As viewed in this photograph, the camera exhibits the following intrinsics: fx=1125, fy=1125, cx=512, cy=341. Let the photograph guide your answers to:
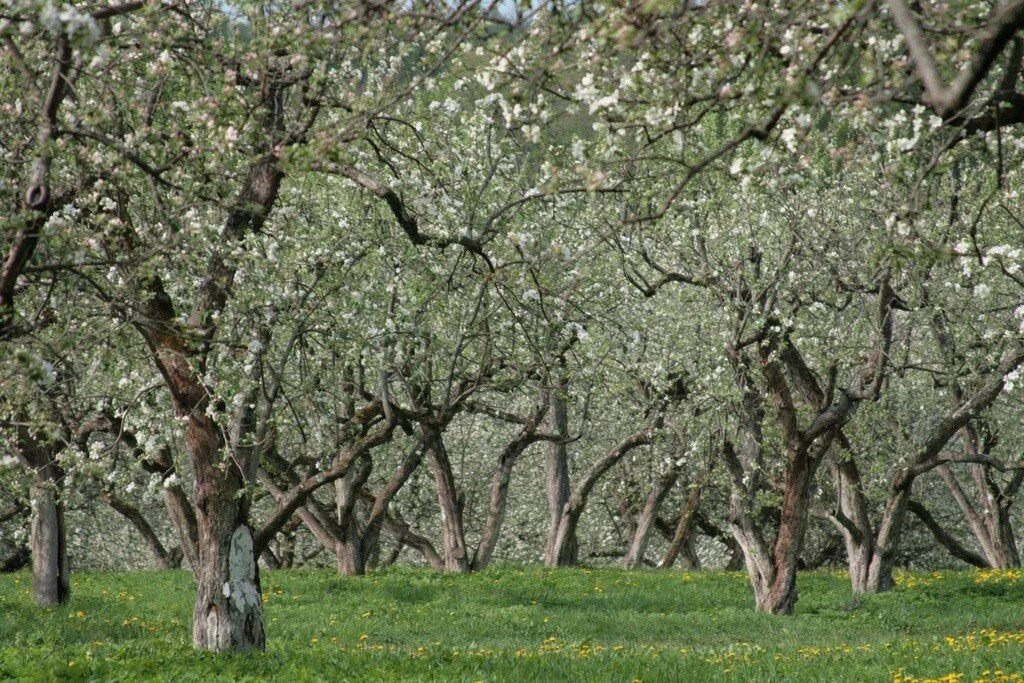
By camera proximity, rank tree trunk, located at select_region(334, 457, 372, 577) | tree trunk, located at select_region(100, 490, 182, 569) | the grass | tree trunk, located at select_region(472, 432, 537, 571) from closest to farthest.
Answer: the grass
tree trunk, located at select_region(334, 457, 372, 577)
tree trunk, located at select_region(100, 490, 182, 569)
tree trunk, located at select_region(472, 432, 537, 571)

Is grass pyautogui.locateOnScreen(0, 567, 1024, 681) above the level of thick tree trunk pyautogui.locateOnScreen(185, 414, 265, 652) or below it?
below

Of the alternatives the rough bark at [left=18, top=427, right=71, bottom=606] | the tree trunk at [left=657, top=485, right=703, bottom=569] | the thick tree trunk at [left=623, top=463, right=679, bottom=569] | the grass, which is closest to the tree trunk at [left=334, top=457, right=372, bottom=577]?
the grass

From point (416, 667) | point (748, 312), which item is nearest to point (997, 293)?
point (748, 312)

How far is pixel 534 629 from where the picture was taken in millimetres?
18188

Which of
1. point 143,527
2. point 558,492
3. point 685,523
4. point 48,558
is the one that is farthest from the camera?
point 685,523

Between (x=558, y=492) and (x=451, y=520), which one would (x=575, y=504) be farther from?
(x=451, y=520)

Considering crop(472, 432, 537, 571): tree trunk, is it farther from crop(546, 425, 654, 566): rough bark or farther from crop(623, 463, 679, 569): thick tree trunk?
crop(623, 463, 679, 569): thick tree trunk

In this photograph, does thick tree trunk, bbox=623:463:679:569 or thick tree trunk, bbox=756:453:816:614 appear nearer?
thick tree trunk, bbox=756:453:816:614

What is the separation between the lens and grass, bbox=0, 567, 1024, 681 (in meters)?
11.0

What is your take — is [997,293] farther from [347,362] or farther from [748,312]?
[347,362]

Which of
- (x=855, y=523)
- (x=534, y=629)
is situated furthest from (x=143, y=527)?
(x=855, y=523)

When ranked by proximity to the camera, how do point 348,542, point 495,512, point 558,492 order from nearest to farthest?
point 348,542
point 495,512
point 558,492

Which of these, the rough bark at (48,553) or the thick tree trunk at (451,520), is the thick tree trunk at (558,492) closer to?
the thick tree trunk at (451,520)

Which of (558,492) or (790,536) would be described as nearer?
(790,536)
